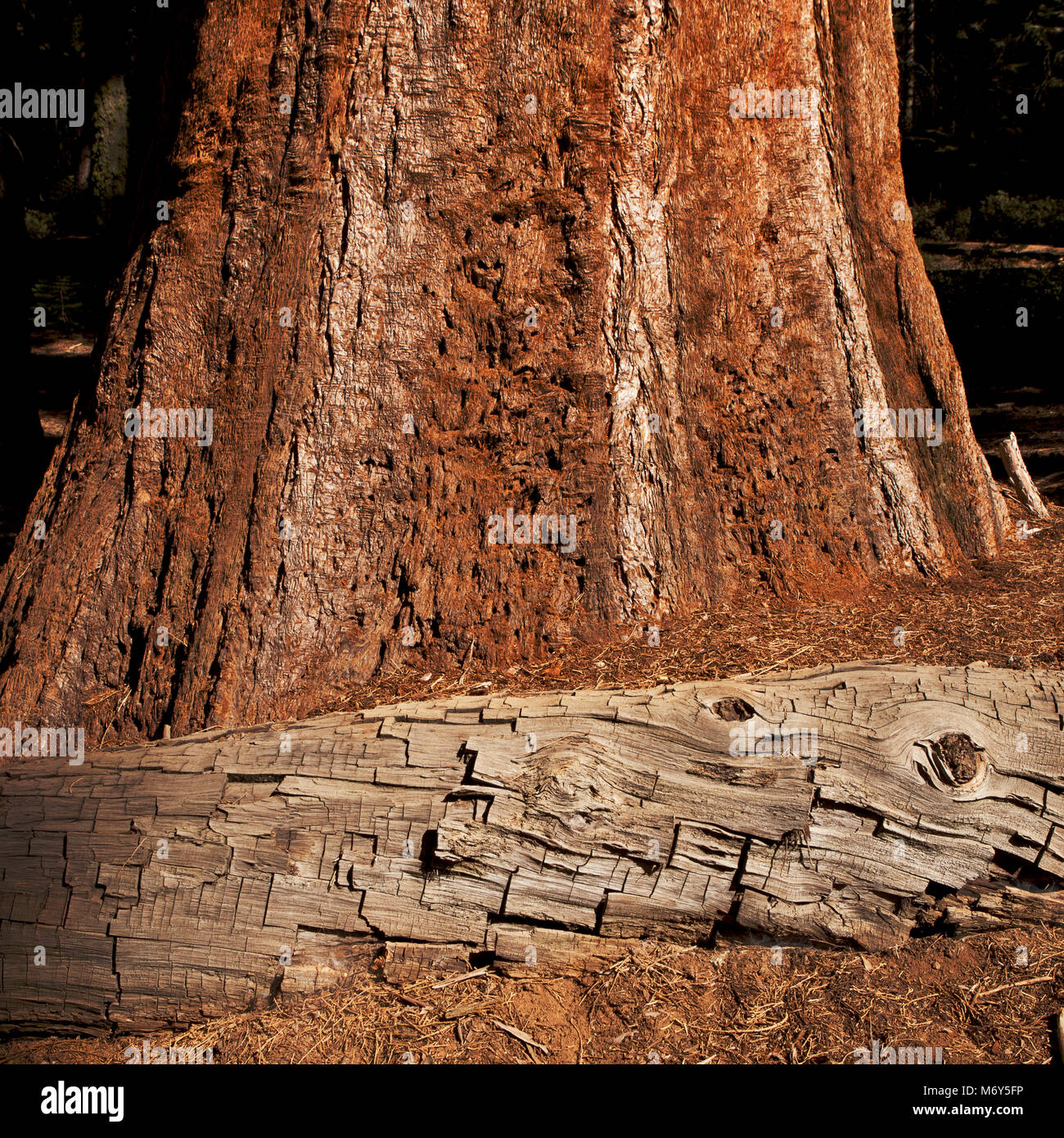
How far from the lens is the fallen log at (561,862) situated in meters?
3.00

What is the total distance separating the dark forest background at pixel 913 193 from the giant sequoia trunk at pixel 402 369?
569 millimetres

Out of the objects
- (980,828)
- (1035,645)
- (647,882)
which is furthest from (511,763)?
(1035,645)

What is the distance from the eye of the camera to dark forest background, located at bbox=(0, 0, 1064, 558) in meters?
7.52

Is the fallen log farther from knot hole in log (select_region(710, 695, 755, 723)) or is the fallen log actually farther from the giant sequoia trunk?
the giant sequoia trunk

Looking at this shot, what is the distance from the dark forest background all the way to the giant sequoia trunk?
0.57m

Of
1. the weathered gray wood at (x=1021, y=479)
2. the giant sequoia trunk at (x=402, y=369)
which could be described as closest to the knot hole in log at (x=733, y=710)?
the giant sequoia trunk at (x=402, y=369)

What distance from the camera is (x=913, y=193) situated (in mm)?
19547

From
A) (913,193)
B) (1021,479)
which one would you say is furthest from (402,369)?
(913,193)

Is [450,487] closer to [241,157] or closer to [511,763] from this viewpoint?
[511,763]

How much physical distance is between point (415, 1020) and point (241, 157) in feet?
11.4

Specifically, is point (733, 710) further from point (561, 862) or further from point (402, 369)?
point (402, 369)

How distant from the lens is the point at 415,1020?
2.87 m

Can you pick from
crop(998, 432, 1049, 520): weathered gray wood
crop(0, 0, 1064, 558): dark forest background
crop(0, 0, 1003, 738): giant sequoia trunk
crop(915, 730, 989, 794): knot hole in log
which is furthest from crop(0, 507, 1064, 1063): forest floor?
crop(998, 432, 1049, 520): weathered gray wood

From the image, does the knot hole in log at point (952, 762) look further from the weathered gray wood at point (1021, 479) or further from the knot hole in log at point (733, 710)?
the weathered gray wood at point (1021, 479)
